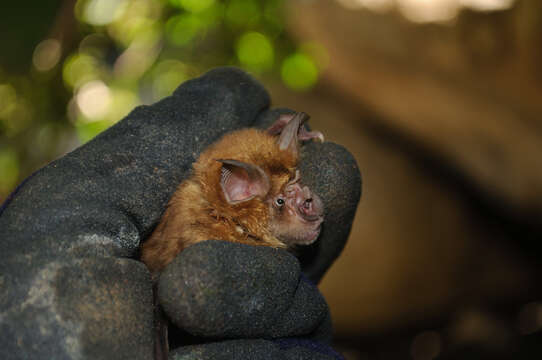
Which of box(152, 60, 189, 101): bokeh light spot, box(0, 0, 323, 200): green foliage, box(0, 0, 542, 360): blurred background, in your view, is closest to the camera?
box(0, 0, 542, 360): blurred background

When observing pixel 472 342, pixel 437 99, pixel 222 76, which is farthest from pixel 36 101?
pixel 472 342

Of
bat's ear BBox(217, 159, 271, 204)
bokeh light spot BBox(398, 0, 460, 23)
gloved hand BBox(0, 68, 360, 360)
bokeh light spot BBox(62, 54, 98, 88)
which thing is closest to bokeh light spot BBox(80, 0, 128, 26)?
bokeh light spot BBox(62, 54, 98, 88)

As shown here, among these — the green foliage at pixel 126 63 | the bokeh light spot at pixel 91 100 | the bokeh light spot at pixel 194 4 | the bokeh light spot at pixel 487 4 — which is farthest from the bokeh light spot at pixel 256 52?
the bokeh light spot at pixel 487 4

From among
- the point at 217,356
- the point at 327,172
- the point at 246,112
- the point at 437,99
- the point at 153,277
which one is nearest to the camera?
the point at 217,356

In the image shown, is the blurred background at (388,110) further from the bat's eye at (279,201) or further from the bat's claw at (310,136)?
the bat's eye at (279,201)

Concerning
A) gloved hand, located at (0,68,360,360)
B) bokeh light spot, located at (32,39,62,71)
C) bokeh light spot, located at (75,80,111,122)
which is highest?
gloved hand, located at (0,68,360,360)

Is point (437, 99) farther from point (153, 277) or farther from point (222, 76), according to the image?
point (153, 277)

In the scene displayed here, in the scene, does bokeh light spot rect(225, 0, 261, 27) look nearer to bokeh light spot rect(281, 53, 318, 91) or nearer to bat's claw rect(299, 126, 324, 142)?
bokeh light spot rect(281, 53, 318, 91)
